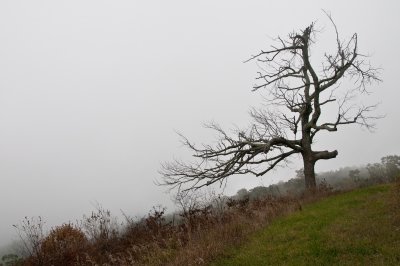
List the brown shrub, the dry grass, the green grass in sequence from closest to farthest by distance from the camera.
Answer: the green grass → the dry grass → the brown shrub

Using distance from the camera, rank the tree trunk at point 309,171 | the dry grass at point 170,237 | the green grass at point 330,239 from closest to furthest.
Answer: the green grass at point 330,239
the dry grass at point 170,237
the tree trunk at point 309,171

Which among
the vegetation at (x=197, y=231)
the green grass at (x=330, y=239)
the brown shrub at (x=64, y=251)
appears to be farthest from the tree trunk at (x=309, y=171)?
the brown shrub at (x=64, y=251)

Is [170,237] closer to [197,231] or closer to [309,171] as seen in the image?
[197,231]

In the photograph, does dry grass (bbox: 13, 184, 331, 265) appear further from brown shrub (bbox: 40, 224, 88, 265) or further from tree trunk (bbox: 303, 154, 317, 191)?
tree trunk (bbox: 303, 154, 317, 191)

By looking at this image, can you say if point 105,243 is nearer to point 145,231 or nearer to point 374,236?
point 145,231

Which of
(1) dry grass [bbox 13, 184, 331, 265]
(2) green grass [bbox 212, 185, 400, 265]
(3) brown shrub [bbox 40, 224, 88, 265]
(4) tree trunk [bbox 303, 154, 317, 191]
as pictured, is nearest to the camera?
(2) green grass [bbox 212, 185, 400, 265]

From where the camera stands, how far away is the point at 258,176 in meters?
18.9

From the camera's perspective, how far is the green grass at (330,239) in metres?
6.95

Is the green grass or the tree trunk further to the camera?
the tree trunk

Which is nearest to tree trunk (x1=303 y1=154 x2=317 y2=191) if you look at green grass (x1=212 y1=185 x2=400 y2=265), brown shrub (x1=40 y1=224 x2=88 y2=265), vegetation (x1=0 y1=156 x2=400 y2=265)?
vegetation (x1=0 y1=156 x2=400 y2=265)

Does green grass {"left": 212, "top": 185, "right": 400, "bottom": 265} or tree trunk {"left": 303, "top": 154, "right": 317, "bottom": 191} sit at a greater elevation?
tree trunk {"left": 303, "top": 154, "right": 317, "bottom": 191}

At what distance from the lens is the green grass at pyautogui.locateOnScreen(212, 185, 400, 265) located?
695cm

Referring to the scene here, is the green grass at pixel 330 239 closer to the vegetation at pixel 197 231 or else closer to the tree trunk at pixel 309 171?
the vegetation at pixel 197 231

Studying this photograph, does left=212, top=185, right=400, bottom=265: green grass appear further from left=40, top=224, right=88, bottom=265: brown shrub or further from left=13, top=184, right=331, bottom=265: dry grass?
left=40, top=224, right=88, bottom=265: brown shrub
